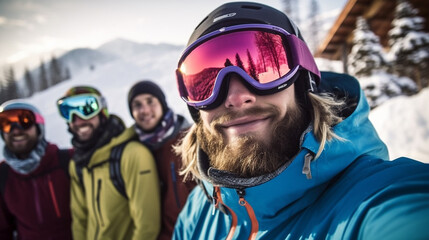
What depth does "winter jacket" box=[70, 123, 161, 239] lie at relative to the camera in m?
2.56

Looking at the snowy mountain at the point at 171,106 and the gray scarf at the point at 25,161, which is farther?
the snowy mountain at the point at 171,106

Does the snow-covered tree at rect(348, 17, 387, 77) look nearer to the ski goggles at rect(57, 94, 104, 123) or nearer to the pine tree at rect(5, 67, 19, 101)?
the ski goggles at rect(57, 94, 104, 123)

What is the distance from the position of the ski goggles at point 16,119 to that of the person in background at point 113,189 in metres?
1.13

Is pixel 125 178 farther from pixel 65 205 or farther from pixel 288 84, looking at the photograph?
pixel 288 84

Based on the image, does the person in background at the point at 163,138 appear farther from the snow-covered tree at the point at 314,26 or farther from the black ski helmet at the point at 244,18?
the snow-covered tree at the point at 314,26

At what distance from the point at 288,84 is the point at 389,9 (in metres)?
12.9

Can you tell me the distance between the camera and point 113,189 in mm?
2693

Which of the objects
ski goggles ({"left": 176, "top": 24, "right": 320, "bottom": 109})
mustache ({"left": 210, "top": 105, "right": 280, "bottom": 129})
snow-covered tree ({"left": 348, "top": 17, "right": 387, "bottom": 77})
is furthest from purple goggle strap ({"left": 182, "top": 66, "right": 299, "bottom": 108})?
snow-covered tree ({"left": 348, "top": 17, "right": 387, "bottom": 77})

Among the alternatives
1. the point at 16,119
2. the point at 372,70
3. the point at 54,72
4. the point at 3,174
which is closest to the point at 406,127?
the point at 372,70

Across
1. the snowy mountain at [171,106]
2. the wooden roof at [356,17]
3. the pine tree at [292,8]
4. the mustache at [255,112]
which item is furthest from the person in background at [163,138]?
the pine tree at [292,8]

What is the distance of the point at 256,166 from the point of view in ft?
3.89

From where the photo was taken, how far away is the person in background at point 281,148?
31.0 inches

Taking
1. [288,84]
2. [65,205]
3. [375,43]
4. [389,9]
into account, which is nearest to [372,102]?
[375,43]

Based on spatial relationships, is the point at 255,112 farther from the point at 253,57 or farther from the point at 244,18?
the point at 244,18
